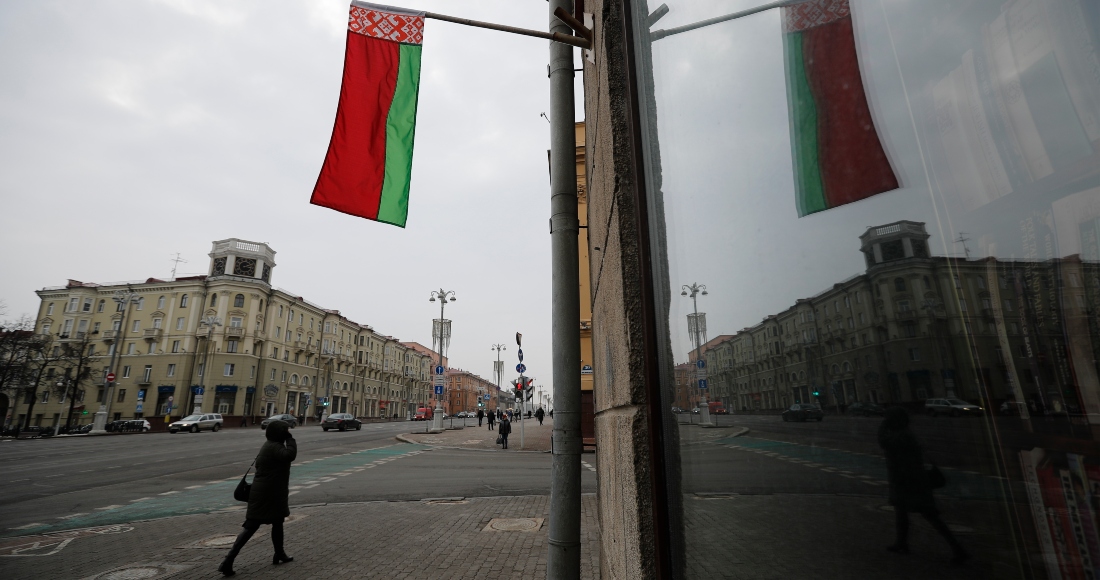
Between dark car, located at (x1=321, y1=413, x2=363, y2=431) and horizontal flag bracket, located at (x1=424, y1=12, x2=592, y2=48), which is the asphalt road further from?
dark car, located at (x1=321, y1=413, x2=363, y2=431)

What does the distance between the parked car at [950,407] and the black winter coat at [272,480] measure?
6.45 m

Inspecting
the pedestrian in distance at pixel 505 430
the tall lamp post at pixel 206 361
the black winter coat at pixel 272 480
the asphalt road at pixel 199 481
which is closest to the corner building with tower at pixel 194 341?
the tall lamp post at pixel 206 361

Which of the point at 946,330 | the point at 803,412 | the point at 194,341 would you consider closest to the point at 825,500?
the point at 803,412

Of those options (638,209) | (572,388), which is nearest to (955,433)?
(638,209)

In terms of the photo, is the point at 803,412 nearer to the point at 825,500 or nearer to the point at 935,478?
the point at 825,500

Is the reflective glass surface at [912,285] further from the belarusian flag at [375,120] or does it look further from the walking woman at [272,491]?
the walking woman at [272,491]

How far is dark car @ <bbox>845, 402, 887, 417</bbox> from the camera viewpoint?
0.73 m

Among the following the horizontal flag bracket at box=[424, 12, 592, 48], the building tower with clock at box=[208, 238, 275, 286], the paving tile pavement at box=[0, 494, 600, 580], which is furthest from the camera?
the building tower with clock at box=[208, 238, 275, 286]

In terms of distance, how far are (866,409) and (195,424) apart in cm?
4587

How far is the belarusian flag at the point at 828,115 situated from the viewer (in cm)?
79

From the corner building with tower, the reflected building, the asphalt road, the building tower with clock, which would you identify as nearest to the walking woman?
the asphalt road

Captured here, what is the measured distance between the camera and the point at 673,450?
1743 mm

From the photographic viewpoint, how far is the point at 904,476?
68 cm

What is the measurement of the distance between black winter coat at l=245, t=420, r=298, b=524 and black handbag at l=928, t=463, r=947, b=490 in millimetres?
6430
